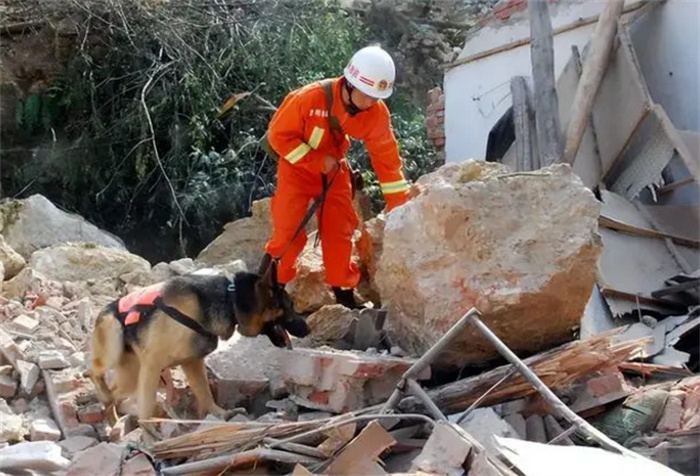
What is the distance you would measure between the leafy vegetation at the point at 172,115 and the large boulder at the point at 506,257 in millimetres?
5589

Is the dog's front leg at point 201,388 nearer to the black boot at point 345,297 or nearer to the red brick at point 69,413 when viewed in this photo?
the red brick at point 69,413

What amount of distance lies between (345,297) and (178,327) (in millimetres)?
1764

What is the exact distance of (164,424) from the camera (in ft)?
15.8

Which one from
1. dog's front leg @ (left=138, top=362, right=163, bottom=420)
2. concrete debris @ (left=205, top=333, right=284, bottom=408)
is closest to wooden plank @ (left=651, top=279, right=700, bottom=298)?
concrete debris @ (left=205, top=333, right=284, bottom=408)

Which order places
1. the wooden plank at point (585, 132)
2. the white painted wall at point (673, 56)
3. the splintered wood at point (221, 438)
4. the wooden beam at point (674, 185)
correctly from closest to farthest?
the splintered wood at point (221, 438)
the wooden beam at point (674, 185)
the white painted wall at point (673, 56)
the wooden plank at point (585, 132)

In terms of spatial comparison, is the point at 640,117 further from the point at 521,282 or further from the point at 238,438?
the point at 238,438

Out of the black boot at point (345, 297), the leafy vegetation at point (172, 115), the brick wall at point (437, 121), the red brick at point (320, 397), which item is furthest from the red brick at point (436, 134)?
the red brick at point (320, 397)

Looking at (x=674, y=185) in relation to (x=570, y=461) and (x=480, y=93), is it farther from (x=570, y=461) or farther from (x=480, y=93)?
(x=570, y=461)

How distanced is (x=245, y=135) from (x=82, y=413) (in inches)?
240

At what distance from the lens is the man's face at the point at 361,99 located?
5.96 m

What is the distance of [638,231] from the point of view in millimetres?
6688

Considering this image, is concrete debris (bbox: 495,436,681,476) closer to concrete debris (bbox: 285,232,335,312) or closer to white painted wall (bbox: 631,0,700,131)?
concrete debris (bbox: 285,232,335,312)

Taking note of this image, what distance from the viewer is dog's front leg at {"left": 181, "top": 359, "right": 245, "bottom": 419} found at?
16.7ft

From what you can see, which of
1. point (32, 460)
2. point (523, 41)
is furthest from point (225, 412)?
point (523, 41)
